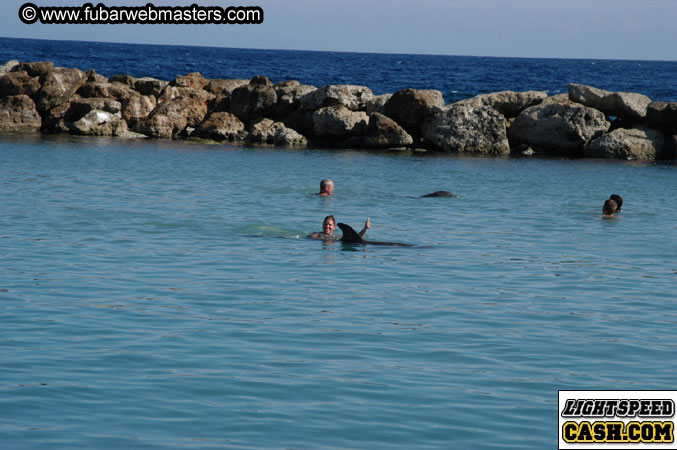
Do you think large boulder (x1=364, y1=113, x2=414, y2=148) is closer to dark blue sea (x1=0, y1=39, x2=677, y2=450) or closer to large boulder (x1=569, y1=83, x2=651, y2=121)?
large boulder (x1=569, y1=83, x2=651, y2=121)

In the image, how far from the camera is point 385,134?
118 ft

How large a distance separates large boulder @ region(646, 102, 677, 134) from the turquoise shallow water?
1364 cm

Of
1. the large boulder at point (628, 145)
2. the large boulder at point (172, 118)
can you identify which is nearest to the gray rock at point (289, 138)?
the large boulder at point (172, 118)

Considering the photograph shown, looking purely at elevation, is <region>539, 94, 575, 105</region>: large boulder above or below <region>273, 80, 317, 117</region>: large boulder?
above

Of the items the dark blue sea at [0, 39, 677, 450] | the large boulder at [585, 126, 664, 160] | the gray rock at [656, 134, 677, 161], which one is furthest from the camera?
the gray rock at [656, 134, 677, 161]

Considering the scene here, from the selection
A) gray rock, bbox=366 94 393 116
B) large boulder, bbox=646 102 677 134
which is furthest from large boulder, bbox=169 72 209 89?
large boulder, bbox=646 102 677 134

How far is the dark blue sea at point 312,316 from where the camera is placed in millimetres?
7234

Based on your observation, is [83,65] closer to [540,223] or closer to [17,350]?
[540,223]

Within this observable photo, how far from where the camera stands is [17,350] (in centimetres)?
888

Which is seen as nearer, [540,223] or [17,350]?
[17,350]

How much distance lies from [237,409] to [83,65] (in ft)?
282

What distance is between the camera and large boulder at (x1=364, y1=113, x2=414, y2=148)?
1421 inches

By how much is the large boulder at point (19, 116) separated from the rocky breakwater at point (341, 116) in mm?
43

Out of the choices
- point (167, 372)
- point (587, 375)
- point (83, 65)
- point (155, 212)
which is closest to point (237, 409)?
point (167, 372)
